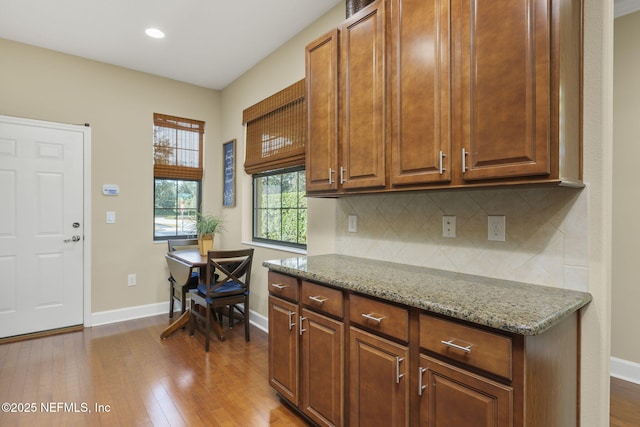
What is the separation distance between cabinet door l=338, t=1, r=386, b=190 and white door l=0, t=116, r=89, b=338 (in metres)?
3.02

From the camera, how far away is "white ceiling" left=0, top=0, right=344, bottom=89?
2641mm

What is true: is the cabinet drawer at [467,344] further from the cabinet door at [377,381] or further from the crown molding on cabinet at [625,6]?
the crown molding on cabinet at [625,6]

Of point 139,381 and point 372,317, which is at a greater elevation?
point 372,317

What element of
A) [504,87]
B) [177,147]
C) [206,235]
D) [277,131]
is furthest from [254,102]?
[504,87]

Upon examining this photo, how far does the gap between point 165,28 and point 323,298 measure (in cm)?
275

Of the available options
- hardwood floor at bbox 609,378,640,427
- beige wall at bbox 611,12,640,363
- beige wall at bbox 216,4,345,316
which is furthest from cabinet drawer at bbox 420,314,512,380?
beige wall at bbox 611,12,640,363

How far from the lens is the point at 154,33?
303cm

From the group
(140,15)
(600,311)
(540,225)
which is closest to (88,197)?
(140,15)

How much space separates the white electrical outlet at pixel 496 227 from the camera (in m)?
1.66

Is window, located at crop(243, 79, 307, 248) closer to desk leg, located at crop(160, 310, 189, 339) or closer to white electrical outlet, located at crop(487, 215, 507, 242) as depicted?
desk leg, located at crop(160, 310, 189, 339)

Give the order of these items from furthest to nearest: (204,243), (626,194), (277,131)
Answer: (204,243), (277,131), (626,194)

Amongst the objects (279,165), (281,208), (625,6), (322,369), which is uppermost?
(625,6)

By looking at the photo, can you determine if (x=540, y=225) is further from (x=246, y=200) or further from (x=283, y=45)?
(x=246, y=200)

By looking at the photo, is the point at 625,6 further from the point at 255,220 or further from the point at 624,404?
the point at 255,220
